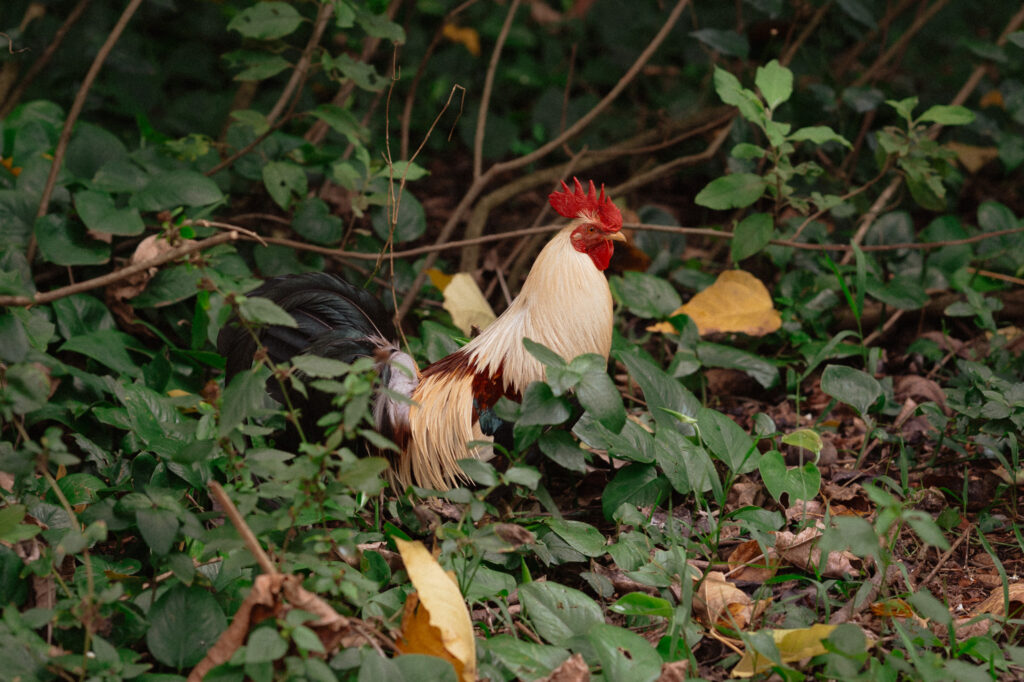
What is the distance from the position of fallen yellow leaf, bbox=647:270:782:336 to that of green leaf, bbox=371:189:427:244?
1071 mm

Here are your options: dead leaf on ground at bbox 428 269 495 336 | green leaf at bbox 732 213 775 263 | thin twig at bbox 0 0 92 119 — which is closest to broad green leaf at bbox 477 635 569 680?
dead leaf on ground at bbox 428 269 495 336

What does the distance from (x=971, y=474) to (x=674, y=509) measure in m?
1.03

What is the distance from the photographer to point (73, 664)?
1752mm

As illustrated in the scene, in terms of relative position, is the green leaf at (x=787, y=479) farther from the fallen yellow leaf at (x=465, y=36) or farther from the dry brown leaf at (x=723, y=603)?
the fallen yellow leaf at (x=465, y=36)

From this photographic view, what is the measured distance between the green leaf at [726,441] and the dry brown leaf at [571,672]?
0.83 metres

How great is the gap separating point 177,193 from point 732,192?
202 centimetres

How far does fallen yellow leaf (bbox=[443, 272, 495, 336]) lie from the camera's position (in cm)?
347

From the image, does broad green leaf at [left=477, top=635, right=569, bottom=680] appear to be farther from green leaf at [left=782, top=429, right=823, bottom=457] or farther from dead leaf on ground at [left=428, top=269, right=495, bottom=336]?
dead leaf on ground at [left=428, top=269, right=495, bottom=336]

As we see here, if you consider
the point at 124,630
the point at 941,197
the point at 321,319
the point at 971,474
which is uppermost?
the point at 941,197

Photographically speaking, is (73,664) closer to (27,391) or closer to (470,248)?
(27,391)

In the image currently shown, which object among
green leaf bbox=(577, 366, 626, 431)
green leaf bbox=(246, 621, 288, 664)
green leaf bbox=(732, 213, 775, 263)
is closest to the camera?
green leaf bbox=(246, 621, 288, 664)

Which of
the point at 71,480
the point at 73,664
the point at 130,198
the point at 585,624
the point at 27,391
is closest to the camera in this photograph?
the point at 73,664

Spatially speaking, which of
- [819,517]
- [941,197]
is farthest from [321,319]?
[941,197]

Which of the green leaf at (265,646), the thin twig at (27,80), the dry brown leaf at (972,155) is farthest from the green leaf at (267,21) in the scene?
the dry brown leaf at (972,155)
